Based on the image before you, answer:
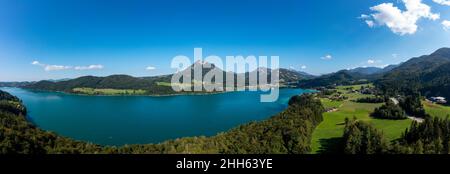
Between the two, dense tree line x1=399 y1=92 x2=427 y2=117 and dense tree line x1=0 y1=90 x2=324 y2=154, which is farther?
dense tree line x1=399 y1=92 x2=427 y2=117

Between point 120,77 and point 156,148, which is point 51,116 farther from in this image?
point 120,77

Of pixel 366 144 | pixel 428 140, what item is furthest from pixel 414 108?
pixel 366 144

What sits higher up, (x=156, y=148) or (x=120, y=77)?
(x=120, y=77)

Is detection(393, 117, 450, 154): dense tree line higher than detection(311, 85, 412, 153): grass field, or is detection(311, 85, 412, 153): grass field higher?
detection(393, 117, 450, 154): dense tree line

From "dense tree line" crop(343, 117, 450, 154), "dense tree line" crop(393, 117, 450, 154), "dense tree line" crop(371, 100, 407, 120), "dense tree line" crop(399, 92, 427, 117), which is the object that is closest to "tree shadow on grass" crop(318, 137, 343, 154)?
"dense tree line" crop(343, 117, 450, 154)

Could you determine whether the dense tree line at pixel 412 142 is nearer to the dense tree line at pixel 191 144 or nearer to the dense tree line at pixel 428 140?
the dense tree line at pixel 428 140

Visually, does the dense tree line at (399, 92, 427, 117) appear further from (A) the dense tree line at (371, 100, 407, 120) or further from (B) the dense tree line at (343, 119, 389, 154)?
(B) the dense tree line at (343, 119, 389, 154)

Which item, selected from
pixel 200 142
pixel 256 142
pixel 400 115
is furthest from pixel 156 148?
pixel 400 115

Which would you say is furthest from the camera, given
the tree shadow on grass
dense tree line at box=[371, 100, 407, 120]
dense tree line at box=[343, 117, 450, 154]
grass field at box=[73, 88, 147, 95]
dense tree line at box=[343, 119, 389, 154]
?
grass field at box=[73, 88, 147, 95]
